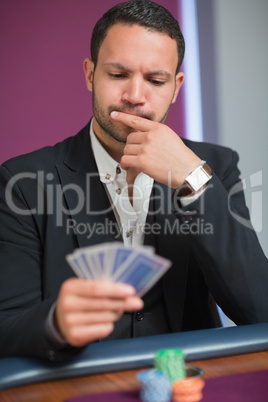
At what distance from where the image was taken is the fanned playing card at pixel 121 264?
0.97 metres

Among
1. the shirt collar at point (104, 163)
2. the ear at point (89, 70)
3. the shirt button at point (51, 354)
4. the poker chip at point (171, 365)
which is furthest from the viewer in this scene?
the ear at point (89, 70)

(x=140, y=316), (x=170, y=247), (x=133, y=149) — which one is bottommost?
(x=140, y=316)

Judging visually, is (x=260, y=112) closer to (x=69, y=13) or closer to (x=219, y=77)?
(x=219, y=77)

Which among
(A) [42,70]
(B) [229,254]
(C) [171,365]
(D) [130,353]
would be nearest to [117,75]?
(B) [229,254]

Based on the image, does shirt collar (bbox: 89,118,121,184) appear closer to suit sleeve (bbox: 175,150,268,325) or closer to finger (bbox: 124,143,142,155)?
finger (bbox: 124,143,142,155)

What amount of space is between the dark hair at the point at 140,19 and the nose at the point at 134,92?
0.24 metres

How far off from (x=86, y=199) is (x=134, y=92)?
44cm

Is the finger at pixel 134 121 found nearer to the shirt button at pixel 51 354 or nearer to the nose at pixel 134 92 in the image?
the nose at pixel 134 92

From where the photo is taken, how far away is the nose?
201 cm

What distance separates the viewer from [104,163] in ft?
7.19

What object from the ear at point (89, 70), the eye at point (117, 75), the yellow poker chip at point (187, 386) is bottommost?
the yellow poker chip at point (187, 386)

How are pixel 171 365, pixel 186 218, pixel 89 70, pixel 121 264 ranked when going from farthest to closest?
1. pixel 89 70
2. pixel 186 218
3. pixel 171 365
4. pixel 121 264

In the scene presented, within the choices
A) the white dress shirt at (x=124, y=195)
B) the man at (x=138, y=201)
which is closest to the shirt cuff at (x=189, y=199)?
the man at (x=138, y=201)

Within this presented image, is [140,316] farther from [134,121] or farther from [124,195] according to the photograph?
[134,121]
